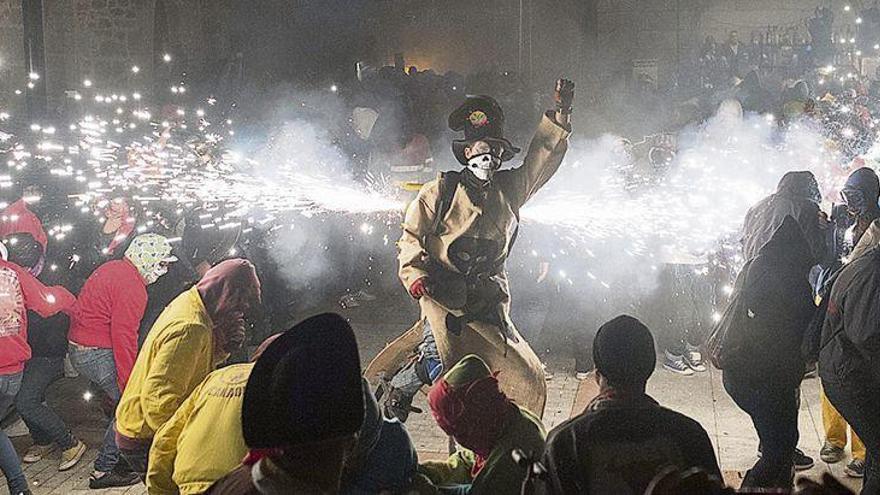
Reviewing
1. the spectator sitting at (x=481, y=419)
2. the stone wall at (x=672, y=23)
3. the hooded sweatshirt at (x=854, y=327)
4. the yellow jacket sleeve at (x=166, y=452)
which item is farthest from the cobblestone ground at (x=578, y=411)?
the stone wall at (x=672, y=23)

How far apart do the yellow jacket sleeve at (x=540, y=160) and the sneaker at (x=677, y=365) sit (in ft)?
11.2

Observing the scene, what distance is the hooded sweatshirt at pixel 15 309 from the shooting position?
6395 mm

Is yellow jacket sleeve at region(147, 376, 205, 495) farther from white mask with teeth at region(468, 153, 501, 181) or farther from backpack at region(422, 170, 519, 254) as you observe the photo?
white mask with teeth at region(468, 153, 501, 181)

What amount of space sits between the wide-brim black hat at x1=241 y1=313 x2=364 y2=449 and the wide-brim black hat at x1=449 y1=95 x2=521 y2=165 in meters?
3.99

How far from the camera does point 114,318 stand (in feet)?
22.7

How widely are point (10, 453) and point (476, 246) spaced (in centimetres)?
336

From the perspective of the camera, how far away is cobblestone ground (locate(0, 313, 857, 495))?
6.88 meters

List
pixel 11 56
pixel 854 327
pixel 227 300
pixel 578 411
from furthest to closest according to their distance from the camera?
pixel 11 56
pixel 578 411
pixel 854 327
pixel 227 300

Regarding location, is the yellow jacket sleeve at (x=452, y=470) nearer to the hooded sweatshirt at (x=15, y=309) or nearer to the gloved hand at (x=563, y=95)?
the gloved hand at (x=563, y=95)

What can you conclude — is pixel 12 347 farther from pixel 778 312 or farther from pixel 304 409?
pixel 778 312

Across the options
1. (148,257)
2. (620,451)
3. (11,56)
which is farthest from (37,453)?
(11,56)

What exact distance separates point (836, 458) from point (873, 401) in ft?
5.16

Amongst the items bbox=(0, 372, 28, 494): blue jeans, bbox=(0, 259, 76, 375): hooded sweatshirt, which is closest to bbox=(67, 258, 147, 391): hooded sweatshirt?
bbox=(0, 259, 76, 375): hooded sweatshirt

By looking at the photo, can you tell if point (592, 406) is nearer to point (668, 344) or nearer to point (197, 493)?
point (197, 493)
